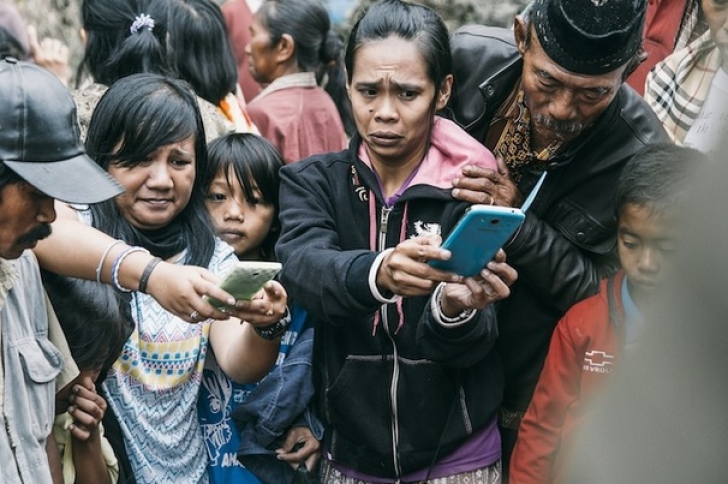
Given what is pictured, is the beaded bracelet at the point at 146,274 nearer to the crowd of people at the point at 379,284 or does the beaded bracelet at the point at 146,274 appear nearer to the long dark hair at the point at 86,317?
the crowd of people at the point at 379,284

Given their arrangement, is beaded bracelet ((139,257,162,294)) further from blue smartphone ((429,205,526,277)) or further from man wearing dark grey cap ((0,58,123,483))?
blue smartphone ((429,205,526,277))

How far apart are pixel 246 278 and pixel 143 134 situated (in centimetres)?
95

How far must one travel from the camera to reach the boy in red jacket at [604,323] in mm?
3318

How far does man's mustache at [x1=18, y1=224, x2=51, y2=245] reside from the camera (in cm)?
275

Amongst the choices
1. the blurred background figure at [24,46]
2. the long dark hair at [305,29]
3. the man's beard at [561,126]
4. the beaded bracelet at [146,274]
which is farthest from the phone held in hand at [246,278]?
the long dark hair at [305,29]

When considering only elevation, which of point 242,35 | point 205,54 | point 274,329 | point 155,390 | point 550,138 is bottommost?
point 242,35

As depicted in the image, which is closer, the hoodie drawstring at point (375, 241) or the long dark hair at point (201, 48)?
the hoodie drawstring at point (375, 241)

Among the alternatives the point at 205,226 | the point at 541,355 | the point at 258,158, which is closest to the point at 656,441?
the point at 541,355

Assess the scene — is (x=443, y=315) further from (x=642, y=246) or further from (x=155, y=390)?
(x=155, y=390)

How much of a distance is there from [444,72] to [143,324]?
4.01 ft

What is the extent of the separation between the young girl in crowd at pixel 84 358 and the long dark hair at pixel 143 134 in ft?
1.00

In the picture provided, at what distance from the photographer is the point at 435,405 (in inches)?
130

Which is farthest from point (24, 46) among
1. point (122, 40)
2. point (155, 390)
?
point (155, 390)

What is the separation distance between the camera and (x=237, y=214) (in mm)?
3996
